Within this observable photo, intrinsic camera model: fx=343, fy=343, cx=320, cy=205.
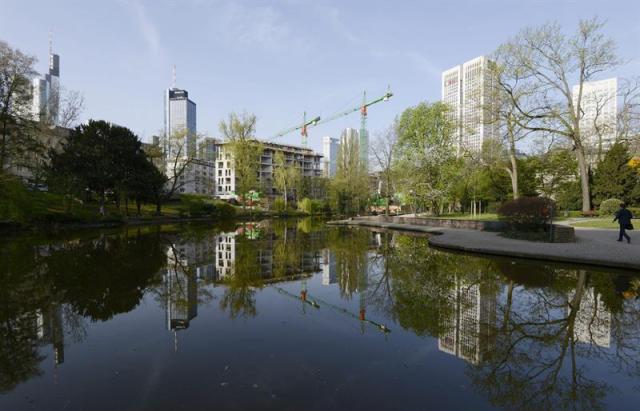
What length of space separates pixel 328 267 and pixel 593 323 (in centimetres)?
679

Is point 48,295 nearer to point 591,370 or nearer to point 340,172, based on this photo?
point 591,370

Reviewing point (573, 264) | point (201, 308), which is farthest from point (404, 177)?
point (201, 308)

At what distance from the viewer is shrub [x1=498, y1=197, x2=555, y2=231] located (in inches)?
606

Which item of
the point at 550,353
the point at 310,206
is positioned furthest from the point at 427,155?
the point at 550,353

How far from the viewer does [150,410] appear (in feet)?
10.2

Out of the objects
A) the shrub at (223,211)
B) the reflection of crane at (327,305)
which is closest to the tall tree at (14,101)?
the shrub at (223,211)

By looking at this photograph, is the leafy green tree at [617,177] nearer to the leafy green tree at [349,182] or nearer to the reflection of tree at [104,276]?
the leafy green tree at [349,182]

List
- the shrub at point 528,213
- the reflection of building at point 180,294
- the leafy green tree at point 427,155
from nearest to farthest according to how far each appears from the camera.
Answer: the reflection of building at point 180,294 < the shrub at point 528,213 < the leafy green tree at point 427,155

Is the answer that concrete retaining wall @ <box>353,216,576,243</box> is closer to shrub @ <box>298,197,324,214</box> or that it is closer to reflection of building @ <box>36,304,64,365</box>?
reflection of building @ <box>36,304,64,365</box>

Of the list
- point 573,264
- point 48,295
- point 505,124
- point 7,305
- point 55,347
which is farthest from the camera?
point 505,124

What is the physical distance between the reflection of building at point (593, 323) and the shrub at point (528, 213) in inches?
384

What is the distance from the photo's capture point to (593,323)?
5.43 meters

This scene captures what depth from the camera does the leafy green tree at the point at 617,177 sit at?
3206cm

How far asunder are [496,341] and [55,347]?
5985 millimetres
